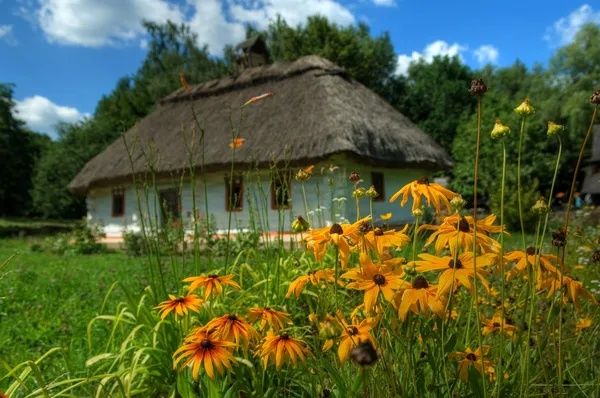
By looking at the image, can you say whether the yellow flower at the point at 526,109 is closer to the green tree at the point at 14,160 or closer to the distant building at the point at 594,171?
the distant building at the point at 594,171

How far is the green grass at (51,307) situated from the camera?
3.09 metres

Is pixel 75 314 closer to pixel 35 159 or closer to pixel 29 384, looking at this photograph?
pixel 29 384

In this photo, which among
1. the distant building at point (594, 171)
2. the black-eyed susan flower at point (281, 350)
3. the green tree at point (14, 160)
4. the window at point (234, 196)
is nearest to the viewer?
the black-eyed susan flower at point (281, 350)

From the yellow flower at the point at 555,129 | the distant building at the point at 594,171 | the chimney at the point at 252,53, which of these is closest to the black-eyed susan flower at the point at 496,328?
the yellow flower at the point at 555,129

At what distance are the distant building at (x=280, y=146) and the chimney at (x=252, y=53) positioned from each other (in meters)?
2.05

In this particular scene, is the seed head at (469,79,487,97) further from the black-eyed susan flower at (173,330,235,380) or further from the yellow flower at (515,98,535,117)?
the black-eyed susan flower at (173,330,235,380)

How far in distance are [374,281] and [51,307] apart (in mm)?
3791

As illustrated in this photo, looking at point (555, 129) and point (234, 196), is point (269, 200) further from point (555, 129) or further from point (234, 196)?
point (555, 129)

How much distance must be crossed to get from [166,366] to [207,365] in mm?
807

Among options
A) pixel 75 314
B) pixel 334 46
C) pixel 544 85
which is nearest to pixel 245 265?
pixel 75 314

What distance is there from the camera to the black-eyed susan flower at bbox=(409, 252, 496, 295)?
1.14 meters

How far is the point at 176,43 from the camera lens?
2909 cm

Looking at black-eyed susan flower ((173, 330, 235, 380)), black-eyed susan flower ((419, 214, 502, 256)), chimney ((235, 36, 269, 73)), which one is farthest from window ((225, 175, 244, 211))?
chimney ((235, 36, 269, 73))

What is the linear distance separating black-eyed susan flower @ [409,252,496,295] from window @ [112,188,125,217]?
1461 centimetres
